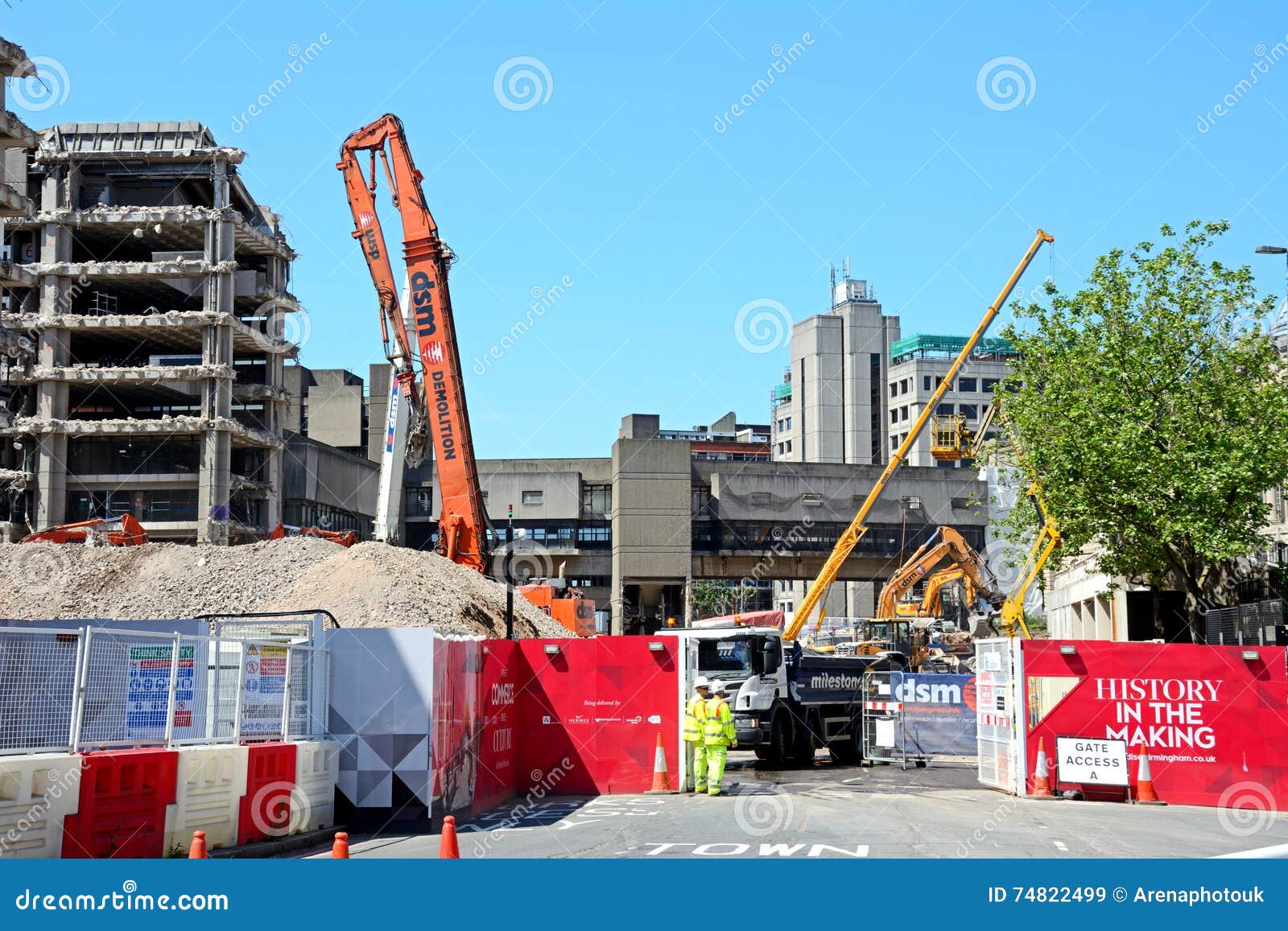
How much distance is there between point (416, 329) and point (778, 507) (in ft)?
148

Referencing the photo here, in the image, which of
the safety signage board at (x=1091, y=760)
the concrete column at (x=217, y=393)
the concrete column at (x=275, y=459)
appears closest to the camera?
the safety signage board at (x=1091, y=760)

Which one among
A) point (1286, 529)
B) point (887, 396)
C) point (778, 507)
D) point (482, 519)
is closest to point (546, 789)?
point (482, 519)

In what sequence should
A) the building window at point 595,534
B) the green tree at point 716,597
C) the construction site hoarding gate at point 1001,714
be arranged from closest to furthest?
the construction site hoarding gate at point 1001,714 → the building window at point 595,534 → the green tree at point 716,597

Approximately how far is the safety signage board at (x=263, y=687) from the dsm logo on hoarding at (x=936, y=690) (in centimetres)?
1382

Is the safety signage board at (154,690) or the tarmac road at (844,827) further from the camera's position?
the tarmac road at (844,827)

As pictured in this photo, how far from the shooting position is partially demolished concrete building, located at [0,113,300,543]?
68.1 meters

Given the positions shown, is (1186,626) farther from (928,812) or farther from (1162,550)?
(928,812)

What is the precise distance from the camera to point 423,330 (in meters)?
33.5

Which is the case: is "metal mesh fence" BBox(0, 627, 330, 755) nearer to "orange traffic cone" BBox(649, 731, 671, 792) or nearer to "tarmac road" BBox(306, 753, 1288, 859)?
"tarmac road" BBox(306, 753, 1288, 859)

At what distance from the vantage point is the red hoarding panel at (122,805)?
39.1 ft

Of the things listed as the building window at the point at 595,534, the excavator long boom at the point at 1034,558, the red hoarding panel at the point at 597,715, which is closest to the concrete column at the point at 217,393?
the building window at the point at 595,534

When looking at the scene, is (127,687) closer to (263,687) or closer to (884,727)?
(263,687)

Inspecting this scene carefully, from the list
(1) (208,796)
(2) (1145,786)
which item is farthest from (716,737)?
(1) (208,796)

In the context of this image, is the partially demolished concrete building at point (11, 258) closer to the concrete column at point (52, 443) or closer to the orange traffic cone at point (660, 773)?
the concrete column at point (52, 443)
